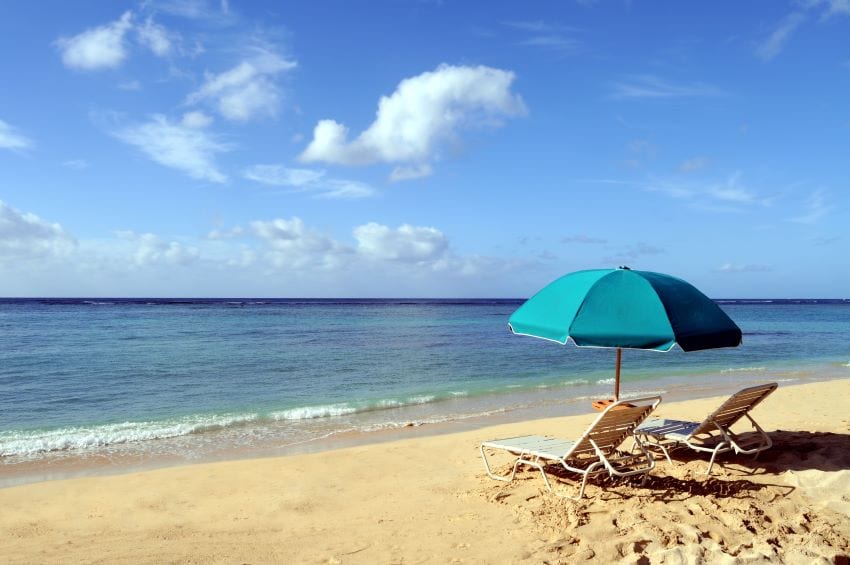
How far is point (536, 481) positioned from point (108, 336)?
28.9 meters

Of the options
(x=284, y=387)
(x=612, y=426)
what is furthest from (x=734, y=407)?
(x=284, y=387)

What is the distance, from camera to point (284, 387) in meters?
15.3

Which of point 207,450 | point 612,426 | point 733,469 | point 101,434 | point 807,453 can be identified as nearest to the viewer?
point 612,426

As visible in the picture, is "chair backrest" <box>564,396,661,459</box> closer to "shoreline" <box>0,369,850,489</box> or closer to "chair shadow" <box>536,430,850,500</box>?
"chair shadow" <box>536,430,850,500</box>

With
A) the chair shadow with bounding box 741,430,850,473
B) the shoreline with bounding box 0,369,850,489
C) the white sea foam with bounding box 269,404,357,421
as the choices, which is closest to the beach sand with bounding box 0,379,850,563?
the chair shadow with bounding box 741,430,850,473

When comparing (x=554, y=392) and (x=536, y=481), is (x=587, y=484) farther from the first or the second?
(x=554, y=392)

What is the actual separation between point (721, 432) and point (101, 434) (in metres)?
9.60

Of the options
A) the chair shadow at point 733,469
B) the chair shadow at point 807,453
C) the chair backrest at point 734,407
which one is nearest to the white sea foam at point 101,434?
the chair shadow at point 733,469

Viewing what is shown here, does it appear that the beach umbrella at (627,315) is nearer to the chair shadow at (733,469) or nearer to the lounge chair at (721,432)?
the lounge chair at (721,432)

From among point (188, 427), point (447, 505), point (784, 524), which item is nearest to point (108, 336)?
point (188, 427)

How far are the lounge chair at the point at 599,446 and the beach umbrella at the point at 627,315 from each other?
0.60 m

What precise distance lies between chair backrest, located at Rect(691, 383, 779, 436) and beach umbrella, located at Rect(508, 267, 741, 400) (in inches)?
31.2

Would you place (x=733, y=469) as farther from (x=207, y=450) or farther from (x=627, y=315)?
(x=207, y=450)

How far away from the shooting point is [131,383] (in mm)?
15508
